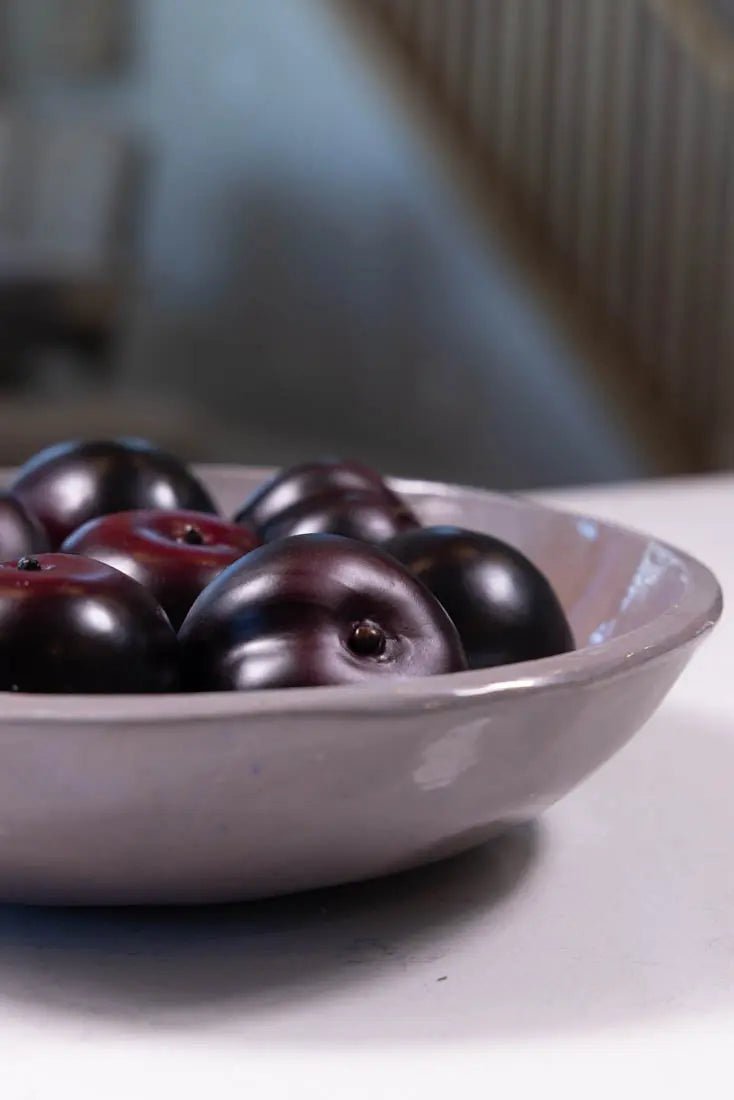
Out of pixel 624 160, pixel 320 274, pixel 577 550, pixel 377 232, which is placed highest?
pixel 577 550

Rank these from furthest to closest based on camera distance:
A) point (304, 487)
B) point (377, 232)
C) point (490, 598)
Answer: point (377, 232), point (304, 487), point (490, 598)

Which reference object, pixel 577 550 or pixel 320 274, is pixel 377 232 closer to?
pixel 320 274

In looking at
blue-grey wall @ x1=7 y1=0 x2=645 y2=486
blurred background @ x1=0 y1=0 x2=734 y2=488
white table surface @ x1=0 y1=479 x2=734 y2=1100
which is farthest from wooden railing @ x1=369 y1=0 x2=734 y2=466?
white table surface @ x1=0 y1=479 x2=734 y2=1100

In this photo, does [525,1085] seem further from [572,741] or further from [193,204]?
[193,204]

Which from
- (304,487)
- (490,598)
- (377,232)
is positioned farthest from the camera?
(377,232)

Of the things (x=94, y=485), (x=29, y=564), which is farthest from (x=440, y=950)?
(x=94, y=485)

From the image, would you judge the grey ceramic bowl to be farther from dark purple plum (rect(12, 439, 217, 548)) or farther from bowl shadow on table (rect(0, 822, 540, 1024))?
dark purple plum (rect(12, 439, 217, 548))

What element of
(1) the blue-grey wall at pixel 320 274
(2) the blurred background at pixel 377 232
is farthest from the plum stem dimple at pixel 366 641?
(1) the blue-grey wall at pixel 320 274
